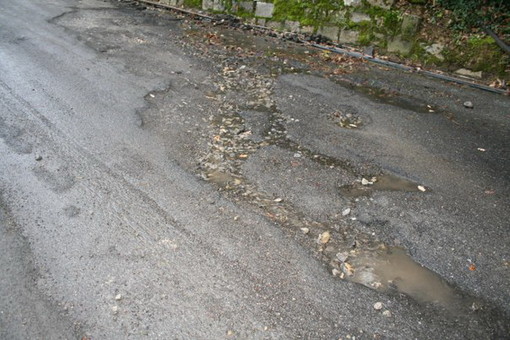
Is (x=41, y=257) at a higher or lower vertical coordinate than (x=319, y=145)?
lower

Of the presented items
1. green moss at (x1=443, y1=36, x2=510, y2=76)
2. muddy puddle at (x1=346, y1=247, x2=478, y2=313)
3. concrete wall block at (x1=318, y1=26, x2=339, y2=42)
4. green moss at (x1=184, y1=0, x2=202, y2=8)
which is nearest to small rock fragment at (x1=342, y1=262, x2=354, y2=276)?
muddy puddle at (x1=346, y1=247, x2=478, y2=313)

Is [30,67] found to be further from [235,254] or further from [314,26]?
[314,26]

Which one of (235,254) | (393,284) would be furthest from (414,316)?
(235,254)

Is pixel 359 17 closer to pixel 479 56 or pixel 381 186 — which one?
pixel 479 56

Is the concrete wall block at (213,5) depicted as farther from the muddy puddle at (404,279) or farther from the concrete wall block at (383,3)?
the muddy puddle at (404,279)

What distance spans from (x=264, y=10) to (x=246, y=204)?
25.4 ft

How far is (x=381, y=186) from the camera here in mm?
4238

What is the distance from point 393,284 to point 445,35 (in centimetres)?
681

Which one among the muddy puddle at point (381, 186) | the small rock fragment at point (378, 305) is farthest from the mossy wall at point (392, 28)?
the small rock fragment at point (378, 305)

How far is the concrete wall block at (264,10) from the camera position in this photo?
9.93 m

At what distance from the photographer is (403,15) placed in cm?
831

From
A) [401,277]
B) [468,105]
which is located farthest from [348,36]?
[401,277]

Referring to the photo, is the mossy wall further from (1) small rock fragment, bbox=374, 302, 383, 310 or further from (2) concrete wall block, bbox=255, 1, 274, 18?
(1) small rock fragment, bbox=374, 302, 383, 310

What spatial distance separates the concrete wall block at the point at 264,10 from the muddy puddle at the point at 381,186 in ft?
23.2
